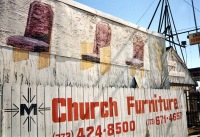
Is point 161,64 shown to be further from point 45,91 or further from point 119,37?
point 45,91

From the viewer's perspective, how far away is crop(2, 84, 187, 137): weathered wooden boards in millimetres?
4715

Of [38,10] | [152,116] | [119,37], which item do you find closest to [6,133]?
[38,10]

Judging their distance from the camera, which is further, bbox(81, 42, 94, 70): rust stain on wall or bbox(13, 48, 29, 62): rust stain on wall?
bbox(81, 42, 94, 70): rust stain on wall

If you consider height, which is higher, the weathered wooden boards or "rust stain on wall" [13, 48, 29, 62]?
"rust stain on wall" [13, 48, 29, 62]

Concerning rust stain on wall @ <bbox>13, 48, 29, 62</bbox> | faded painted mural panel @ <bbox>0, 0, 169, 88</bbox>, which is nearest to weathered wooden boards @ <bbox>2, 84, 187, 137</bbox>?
faded painted mural panel @ <bbox>0, 0, 169, 88</bbox>

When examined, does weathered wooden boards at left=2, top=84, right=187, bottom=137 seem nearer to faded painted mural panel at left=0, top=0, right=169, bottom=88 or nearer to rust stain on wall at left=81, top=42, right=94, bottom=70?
faded painted mural panel at left=0, top=0, right=169, bottom=88

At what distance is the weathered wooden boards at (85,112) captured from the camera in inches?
186

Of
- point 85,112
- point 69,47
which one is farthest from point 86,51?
point 85,112

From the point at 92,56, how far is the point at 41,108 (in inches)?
130

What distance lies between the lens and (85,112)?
20.1 ft

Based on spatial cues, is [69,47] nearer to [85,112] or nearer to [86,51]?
[86,51]

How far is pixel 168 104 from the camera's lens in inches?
373

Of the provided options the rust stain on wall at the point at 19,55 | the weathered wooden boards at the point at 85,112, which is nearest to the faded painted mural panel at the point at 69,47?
the rust stain on wall at the point at 19,55

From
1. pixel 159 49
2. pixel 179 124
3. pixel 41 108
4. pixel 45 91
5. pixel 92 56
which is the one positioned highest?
pixel 159 49
